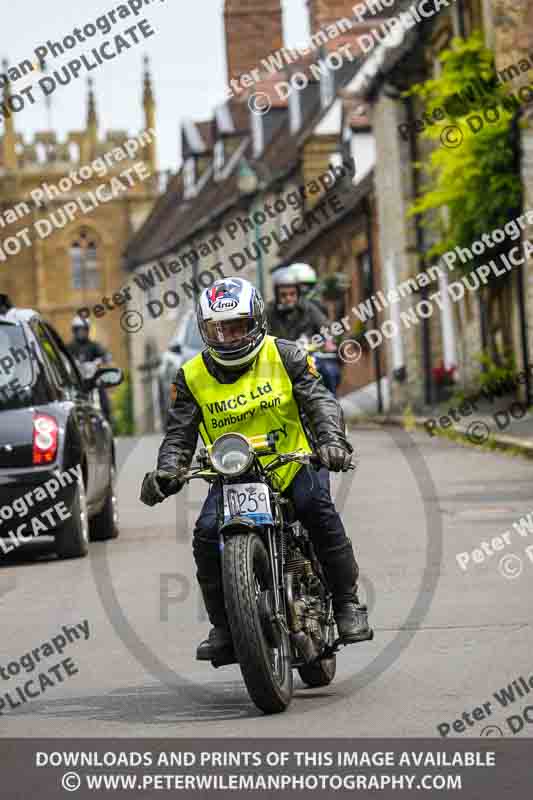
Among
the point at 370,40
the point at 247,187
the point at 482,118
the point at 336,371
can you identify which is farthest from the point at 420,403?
the point at 336,371

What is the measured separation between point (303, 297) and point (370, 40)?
3233 cm

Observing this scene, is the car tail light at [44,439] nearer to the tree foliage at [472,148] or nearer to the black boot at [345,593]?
the black boot at [345,593]

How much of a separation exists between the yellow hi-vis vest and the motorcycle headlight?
374 mm

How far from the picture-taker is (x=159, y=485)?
7293 millimetres

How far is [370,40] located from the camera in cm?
4772

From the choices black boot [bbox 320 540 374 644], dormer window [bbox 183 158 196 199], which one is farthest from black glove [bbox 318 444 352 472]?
dormer window [bbox 183 158 196 199]

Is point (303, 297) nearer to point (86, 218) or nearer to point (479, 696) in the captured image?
point (479, 696)

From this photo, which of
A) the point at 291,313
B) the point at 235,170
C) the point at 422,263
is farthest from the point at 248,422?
the point at 235,170

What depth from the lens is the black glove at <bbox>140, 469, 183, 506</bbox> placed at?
727 cm

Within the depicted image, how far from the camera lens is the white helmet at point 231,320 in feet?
23.7

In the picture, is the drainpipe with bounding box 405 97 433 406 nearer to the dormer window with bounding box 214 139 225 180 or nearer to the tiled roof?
the tiled roof

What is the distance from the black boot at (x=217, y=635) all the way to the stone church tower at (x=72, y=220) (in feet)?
319

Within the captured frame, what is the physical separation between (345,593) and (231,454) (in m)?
0.89

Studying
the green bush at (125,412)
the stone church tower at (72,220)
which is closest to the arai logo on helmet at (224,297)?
the green bush at (125,412)
